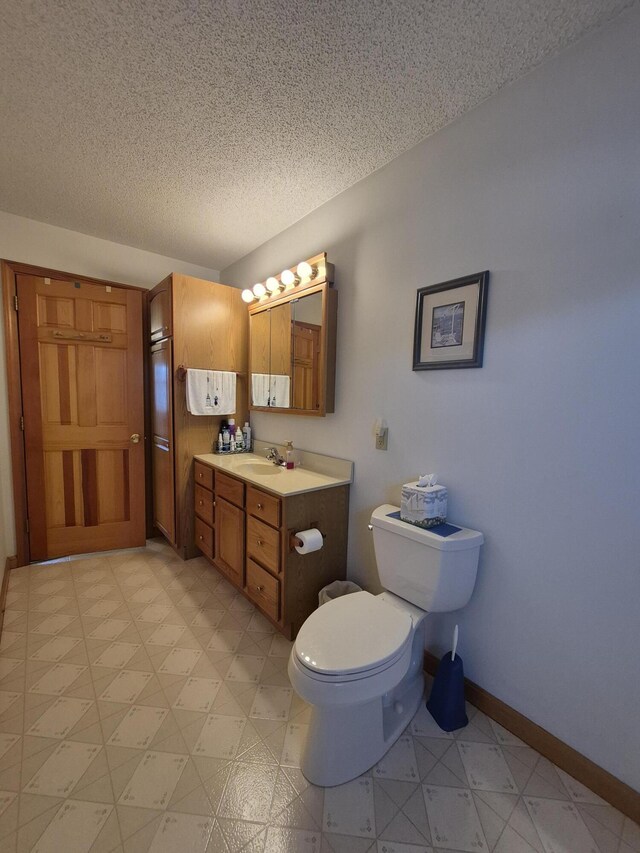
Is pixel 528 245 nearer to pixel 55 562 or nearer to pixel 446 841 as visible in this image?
pixel 446 841

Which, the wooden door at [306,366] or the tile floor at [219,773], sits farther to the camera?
the wooden door at [306,366]

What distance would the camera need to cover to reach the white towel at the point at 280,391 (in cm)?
216

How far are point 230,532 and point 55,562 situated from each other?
4.88ft

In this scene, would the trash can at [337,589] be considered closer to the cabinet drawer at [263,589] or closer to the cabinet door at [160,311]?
the cabinet drawer at [263,589]

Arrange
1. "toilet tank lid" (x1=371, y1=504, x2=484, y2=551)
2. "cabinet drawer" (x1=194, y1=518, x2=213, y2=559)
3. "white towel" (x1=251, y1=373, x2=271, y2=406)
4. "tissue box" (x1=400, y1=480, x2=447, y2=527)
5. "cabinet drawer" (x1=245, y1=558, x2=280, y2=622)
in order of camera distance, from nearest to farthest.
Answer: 1. "toilet tank lid" (x1=371, y1=504, x2=484, y2=551)
2. "tissue box" (x1=400, y1=480, x2=447, y2=527)
3. "cabinet drawer" (x1=245, y1=558, x2=280, y2=622)
4. "cabinet drawer" (x1=194, y1=518, x2=213, y2=559)
5. "white towel" (x1=251, y1=373, x2=271, y2=406)

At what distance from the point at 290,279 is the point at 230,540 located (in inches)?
63.9

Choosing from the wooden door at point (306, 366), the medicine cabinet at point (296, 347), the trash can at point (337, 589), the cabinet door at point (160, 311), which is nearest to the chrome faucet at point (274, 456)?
the medicine cabinet at point (296, 347)

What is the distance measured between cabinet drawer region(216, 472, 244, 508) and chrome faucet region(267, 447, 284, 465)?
37 cm

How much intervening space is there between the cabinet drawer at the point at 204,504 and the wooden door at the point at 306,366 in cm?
85

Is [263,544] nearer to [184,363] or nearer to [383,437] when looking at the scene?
[383,437]

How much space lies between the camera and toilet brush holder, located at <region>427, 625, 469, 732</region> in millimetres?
1274

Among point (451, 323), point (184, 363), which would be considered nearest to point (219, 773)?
point (451, 323)

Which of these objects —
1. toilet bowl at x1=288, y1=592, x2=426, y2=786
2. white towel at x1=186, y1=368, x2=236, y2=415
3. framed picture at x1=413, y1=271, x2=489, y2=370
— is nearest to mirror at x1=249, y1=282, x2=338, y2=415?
white towel at x1=186, y1=368, x2=236, y2=415

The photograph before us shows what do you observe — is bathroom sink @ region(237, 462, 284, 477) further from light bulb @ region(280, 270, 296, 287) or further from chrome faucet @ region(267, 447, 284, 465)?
light bulb @ region(280, 270, 296, 287)
